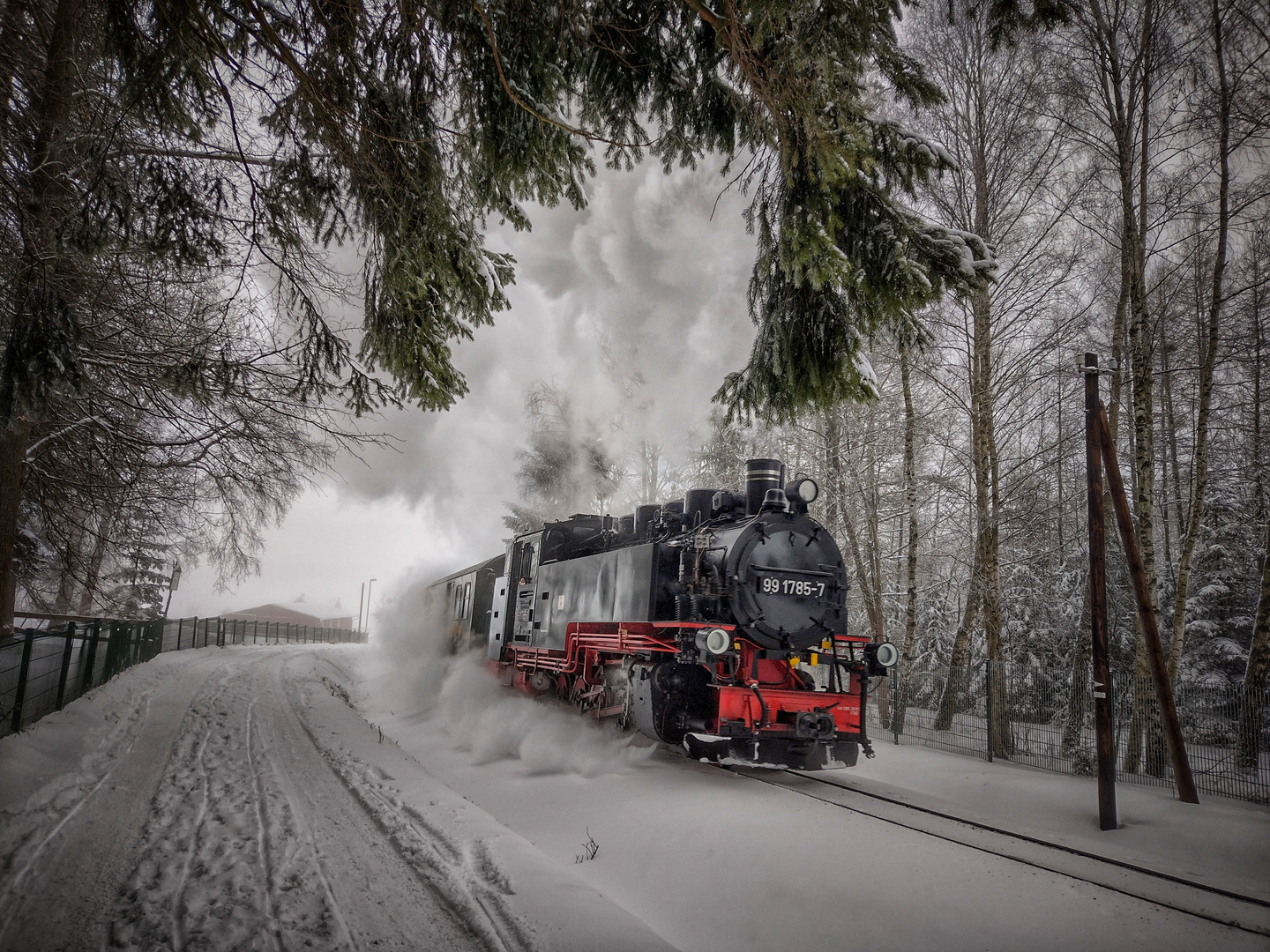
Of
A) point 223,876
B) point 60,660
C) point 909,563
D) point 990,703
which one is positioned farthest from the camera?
point 909,563

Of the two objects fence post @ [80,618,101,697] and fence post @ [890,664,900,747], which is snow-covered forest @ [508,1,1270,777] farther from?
fence post @ [80,618,101,697]

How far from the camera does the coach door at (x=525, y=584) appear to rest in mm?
11141

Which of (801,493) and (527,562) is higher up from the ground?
(801,493)

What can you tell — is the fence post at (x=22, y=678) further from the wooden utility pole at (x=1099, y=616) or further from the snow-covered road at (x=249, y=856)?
the wooden utility pole at (x=1099, y=616)

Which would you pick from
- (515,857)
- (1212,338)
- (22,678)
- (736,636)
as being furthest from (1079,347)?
(22,678)

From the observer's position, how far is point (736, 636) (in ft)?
23.0

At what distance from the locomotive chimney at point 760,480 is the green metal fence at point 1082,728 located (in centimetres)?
239

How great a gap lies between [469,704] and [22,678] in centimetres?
566

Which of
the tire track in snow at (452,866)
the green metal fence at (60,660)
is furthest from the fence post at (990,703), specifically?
the green metal fence at (60,660)

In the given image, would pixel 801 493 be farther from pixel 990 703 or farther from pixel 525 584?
pixel 525 584

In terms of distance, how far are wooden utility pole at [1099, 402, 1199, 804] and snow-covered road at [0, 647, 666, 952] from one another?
18.6 feet

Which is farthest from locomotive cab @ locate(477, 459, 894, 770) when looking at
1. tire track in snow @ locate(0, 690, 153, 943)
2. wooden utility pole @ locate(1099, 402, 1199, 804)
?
tire track in snow @ locate(0, 690, 153, 943)

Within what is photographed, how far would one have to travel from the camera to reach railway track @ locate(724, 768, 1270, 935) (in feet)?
13.2

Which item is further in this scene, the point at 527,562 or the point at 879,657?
the point at 527,562
